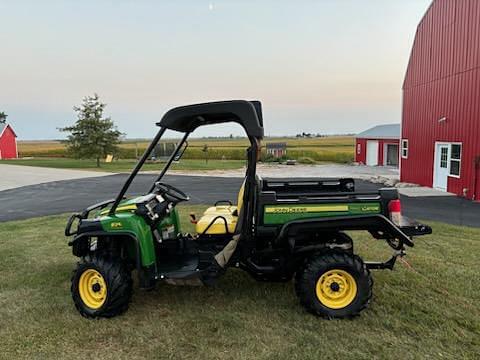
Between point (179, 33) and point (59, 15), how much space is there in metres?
3.48

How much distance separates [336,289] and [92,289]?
2.41m

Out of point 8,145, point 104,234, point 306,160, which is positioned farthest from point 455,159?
point 8,145

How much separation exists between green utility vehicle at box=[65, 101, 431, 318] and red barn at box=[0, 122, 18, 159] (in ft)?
138

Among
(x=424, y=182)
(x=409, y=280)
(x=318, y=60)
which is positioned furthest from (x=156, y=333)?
(x=424, y=182)

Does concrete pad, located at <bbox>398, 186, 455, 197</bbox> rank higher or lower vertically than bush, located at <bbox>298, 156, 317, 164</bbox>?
lower

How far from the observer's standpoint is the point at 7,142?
40062mm

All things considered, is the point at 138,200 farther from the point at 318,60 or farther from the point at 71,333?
the point at 318,60

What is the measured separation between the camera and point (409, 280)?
4.49m

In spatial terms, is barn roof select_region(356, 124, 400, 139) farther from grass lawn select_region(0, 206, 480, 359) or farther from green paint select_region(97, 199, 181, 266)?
green paint select_region(97, 199, 181, 266)

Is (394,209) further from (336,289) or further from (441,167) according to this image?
(441,167)

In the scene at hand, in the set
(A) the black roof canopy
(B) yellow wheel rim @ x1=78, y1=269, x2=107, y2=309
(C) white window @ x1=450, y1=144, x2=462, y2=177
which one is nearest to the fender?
(B) yellow wheel rim @ x1=78, y1=269, x2=107, y2=309

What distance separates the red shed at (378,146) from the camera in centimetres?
3008

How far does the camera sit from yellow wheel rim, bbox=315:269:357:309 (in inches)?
141

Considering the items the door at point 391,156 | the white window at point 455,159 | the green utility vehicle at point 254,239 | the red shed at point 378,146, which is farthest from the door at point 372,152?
the green utility vehicle at point 254,239
